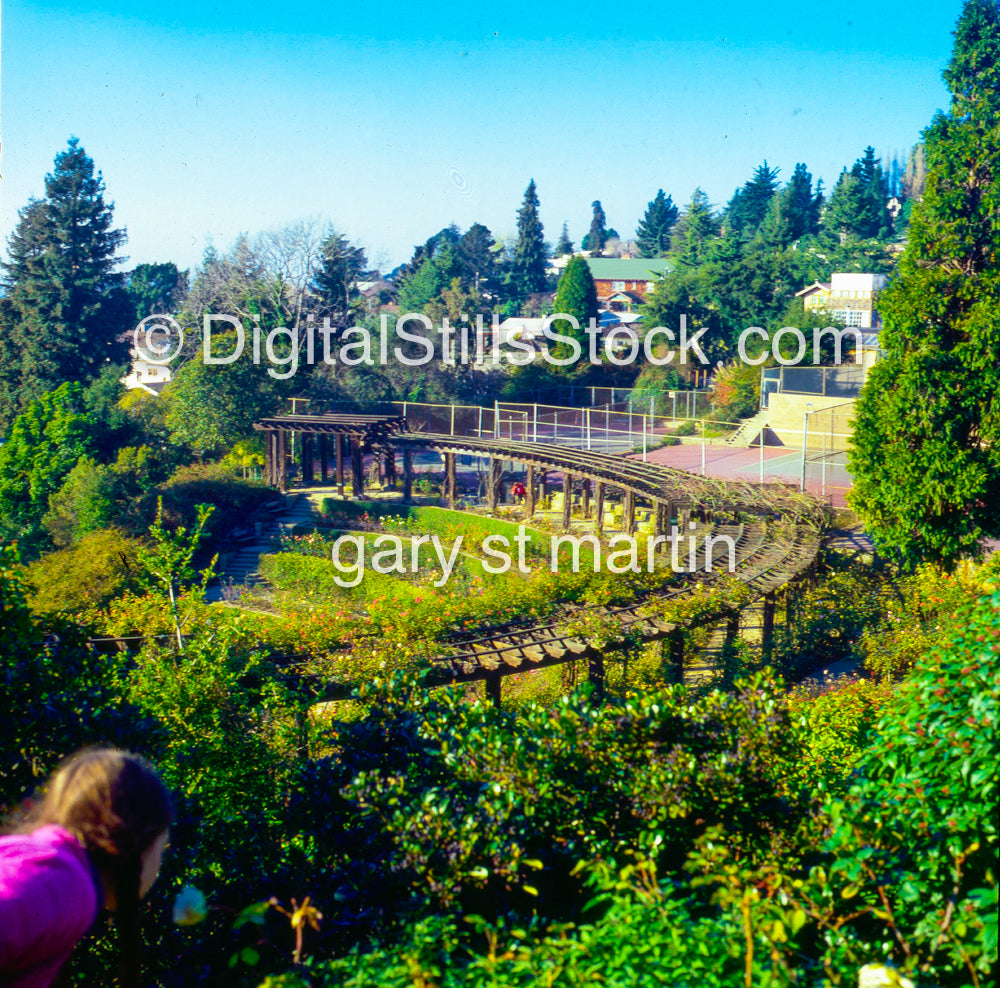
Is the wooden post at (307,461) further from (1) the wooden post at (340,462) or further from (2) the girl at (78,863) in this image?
(2) the girl at (78,863)

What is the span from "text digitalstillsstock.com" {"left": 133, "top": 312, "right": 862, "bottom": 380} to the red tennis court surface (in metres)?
8.38

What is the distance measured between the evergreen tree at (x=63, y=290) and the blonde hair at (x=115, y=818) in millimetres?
39153

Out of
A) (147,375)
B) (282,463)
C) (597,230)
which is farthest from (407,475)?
(597,230)

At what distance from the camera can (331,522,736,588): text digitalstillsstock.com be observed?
16188 mm

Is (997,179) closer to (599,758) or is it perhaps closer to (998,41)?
(998,41)

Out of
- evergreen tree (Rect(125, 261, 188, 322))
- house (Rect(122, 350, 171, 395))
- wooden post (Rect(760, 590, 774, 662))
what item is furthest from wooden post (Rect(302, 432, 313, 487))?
evergreen tree (Rect(125, 261, 188, 322))

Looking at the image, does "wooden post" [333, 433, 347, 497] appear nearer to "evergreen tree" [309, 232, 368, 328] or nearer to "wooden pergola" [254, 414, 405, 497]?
"wooden pergola" [254, 414, 405, 497]

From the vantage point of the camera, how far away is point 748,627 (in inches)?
589

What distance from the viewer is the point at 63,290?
38.6 m

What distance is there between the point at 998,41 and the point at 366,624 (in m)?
14.4

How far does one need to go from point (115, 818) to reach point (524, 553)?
18289 millimetres

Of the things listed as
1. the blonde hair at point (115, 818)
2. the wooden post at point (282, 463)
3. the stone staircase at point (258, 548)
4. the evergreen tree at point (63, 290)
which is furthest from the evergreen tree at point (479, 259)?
the blonde hair at point (115, 818)

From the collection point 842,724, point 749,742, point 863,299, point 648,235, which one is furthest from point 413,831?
point 648,235

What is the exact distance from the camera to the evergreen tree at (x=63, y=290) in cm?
3784
